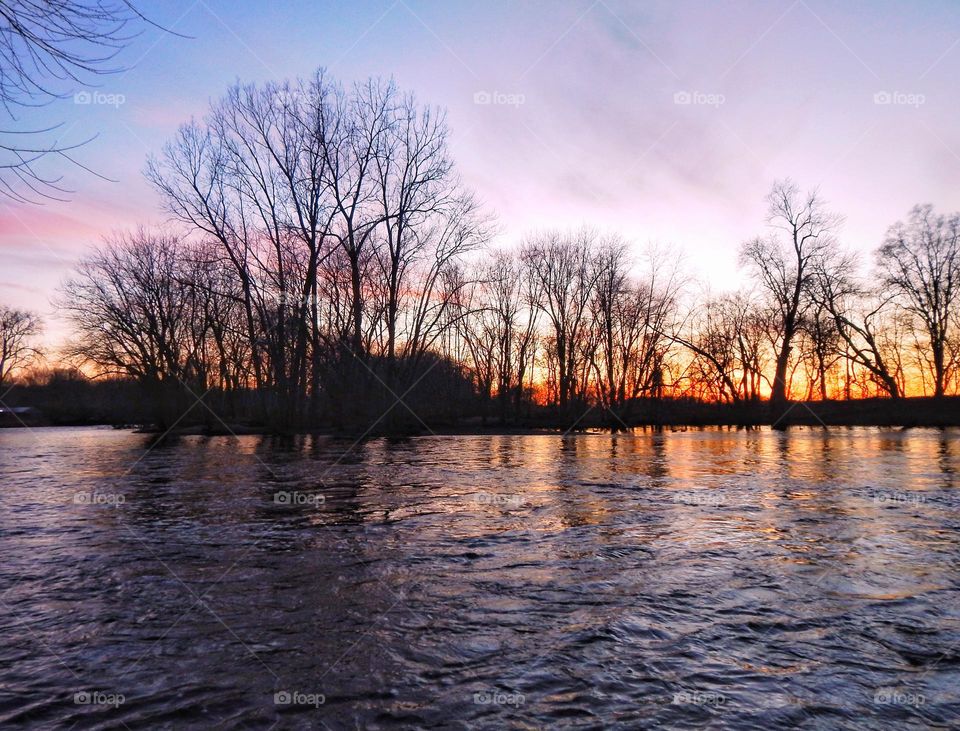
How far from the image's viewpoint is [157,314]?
48.5 meters

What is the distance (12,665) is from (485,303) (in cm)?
5643

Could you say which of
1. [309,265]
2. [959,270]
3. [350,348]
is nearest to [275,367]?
[350,348]

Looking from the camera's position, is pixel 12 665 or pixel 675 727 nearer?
pixel 675 727

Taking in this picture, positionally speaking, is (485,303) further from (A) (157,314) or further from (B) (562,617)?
(B) (562,617)
